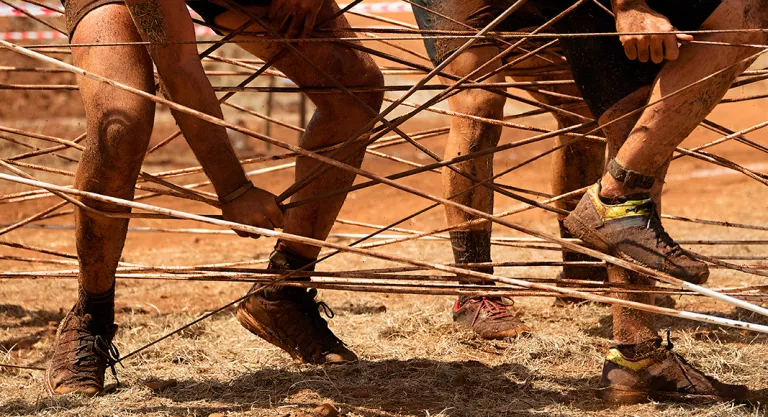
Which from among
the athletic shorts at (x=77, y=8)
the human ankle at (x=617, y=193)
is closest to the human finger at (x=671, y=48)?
the human ankle at (x=617, y=193)

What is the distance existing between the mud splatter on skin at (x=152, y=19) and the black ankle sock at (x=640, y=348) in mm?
1562

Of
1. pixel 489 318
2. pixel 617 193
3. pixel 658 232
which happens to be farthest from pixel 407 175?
pixel 489 318

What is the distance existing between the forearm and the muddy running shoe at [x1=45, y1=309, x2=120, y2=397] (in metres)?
0.70

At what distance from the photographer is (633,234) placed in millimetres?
2600

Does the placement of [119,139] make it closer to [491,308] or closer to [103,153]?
[103,153]

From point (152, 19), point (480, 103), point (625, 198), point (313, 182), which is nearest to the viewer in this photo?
point (152, 19)

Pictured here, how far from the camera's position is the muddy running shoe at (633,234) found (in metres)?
2.53

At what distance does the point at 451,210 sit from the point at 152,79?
4.71ft

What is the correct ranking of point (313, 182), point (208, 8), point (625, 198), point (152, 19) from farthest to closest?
1. point (313, 182)
2. point (208, 8)
3. point (625, 198)
4. point (152, 19)

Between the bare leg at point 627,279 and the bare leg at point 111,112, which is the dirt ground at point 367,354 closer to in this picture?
the bare leg at point 627,279

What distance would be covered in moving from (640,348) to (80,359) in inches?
64.9

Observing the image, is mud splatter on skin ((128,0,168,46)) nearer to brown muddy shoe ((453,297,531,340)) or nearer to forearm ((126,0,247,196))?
forearm ((126,0,247,196))

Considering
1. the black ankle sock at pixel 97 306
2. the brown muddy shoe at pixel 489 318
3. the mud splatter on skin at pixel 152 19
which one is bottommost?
the brown muddy shoe at pixel 489 318

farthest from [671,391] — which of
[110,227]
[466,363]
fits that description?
[110,227]
